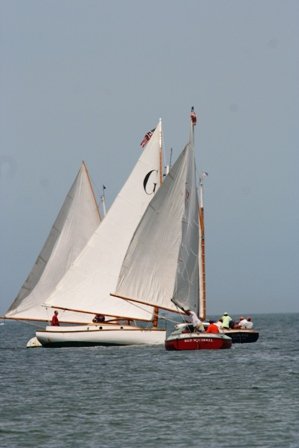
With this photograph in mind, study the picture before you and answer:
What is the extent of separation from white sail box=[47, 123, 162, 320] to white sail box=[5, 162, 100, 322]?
3.53 m

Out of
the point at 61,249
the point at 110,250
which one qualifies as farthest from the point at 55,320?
the point at 61,249

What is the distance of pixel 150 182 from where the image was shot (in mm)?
74688

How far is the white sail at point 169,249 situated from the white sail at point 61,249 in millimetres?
9338

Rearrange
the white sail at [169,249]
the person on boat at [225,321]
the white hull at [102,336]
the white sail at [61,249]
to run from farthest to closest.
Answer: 1. the white sail at [61,249]
2. the person on boat at [225,321]
3. the white hull at [102,336]
4. the white sail at [169,249]

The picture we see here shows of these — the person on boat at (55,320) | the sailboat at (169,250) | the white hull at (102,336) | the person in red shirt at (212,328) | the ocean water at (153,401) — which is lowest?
the ocean water at (153,401)

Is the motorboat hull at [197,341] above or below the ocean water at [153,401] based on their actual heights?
above

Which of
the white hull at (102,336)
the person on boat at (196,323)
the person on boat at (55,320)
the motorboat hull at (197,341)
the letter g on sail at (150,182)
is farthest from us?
the person on boat at (55,320)

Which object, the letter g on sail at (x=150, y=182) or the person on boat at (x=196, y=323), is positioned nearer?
the person on boat at (x=196, y=323)

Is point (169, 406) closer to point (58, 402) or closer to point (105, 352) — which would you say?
point (58, 402)

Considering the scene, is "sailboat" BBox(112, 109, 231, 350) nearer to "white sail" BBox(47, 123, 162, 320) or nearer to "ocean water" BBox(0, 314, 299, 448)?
"white sail" BBox(47, 123, 162, 320)

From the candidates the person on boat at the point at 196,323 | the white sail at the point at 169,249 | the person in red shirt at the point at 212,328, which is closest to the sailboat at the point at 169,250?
the white sail at the point at 169,249

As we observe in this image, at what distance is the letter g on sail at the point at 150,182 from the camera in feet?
245

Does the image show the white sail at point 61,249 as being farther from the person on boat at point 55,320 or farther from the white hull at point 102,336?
the white hull at point 102,336

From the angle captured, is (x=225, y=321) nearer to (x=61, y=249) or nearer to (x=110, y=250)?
(x=110, y=250)
